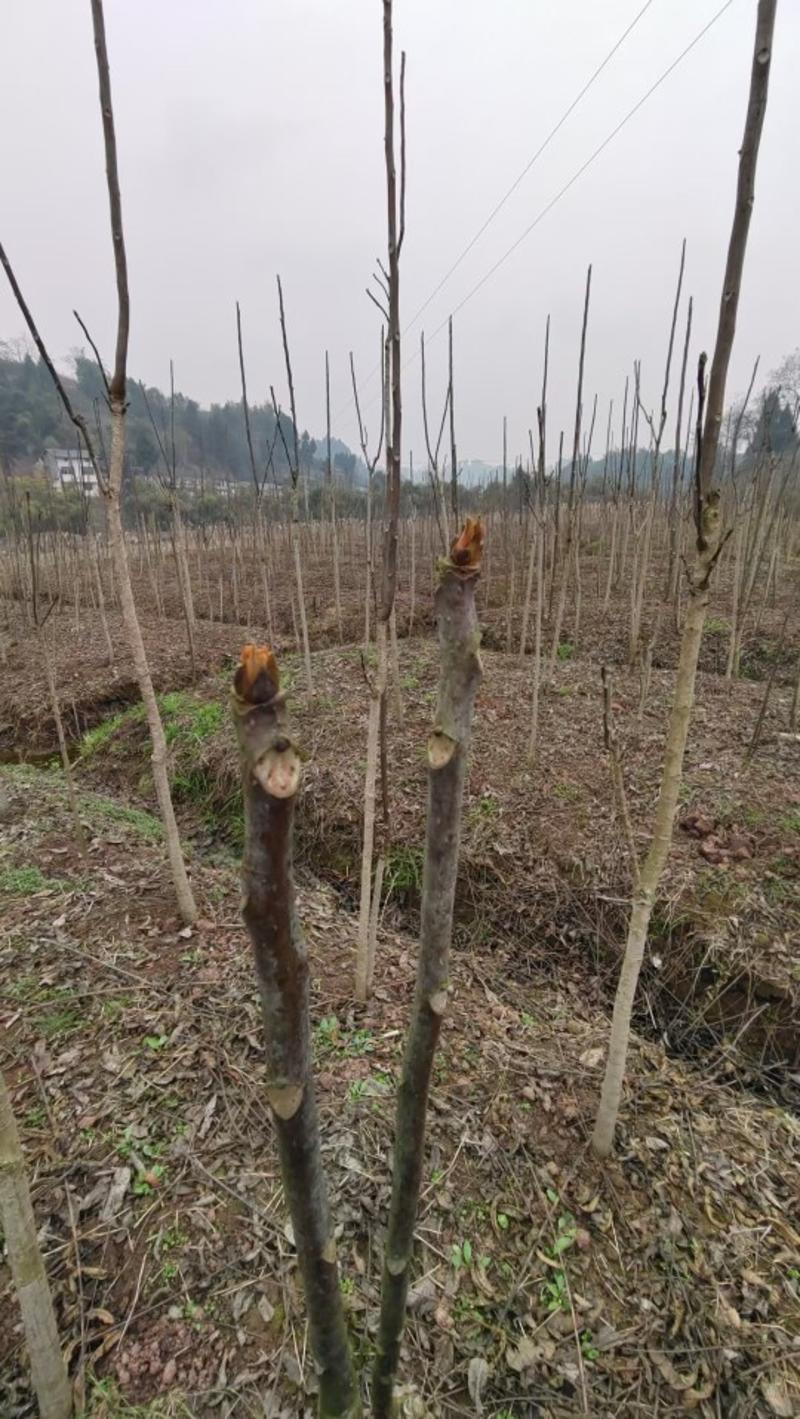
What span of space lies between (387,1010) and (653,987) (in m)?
1.46

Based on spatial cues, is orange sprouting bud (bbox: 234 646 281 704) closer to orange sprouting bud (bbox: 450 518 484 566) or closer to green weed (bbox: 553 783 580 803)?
orange sprouting bud (bbox: 450 518 484 566)

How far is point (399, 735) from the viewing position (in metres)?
5.00

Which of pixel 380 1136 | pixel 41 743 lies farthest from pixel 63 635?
pixel 380 1136

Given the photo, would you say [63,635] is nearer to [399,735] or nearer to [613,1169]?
[399,735]

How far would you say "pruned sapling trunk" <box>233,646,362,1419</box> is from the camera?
52cm

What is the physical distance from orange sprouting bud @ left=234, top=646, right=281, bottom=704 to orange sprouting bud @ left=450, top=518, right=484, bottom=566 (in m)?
0.23

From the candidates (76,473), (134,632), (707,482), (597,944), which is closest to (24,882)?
(134,632)

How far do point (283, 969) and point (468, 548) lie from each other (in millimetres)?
480

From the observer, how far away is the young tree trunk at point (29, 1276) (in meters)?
1.05

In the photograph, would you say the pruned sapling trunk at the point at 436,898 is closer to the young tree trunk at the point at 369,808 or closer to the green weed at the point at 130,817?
the young tree trunk at the point at 369,808

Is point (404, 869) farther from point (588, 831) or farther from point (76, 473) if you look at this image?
point (76, 473)

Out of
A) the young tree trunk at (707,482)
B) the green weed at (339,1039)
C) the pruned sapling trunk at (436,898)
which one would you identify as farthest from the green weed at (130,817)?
the pruned sapling trunk at (436,898)

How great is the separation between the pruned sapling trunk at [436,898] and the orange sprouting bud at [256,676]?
0.62ft

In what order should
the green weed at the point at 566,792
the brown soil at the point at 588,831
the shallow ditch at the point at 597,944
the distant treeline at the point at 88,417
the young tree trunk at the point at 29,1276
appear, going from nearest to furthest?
the young tree trunk at the point at 29,1276
the shallow ditch at the point at 597,944
the brown soil at the point at 588,831
the green weed at the point at 566,792
the distant treeline at the point at 88,417
